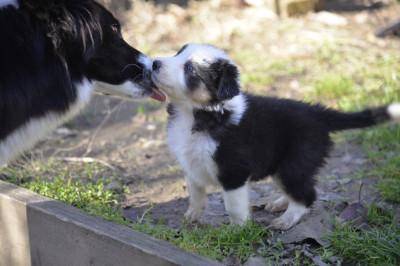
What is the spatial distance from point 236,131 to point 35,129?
1.22 meters

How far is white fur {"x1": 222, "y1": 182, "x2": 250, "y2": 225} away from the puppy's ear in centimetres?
57

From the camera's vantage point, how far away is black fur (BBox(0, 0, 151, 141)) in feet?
7.82

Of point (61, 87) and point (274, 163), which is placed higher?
point (61, 87)

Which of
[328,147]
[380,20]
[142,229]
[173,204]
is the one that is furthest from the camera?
[380,20]

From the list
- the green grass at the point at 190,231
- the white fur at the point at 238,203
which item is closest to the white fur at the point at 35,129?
the green grass at the point at 190,231

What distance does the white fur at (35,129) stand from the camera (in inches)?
99.8

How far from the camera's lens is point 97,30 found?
2.63 m

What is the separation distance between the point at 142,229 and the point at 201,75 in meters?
1.02

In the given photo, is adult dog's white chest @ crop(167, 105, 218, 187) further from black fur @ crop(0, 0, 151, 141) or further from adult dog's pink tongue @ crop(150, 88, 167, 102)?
black fur @ crop(0, 0, 151, 141)

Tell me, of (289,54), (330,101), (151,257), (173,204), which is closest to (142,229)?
(151,257)

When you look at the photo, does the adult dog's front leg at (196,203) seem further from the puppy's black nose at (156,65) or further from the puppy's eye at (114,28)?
the puppy's eye at (114,28)

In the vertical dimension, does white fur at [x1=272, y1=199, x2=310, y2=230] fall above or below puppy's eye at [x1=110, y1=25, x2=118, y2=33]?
below

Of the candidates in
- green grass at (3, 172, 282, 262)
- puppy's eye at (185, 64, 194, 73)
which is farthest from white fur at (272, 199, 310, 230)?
puppy's eye at (185, 64, 194, 73)

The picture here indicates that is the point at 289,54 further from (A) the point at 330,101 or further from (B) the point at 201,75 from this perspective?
(B) the point at 201,75
